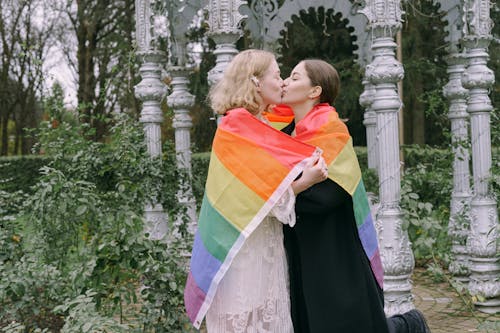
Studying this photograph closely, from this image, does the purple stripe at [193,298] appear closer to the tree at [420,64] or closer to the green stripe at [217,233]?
the green stripe at [217,233]

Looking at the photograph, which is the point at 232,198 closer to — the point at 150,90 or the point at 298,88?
the point at 298,88

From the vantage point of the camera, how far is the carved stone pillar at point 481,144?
18.4 ft

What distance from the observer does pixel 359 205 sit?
3.13 meters

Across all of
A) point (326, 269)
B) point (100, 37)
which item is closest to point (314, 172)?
point (326, 269)

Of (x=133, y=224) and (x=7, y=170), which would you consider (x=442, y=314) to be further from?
(x=7, y=170)

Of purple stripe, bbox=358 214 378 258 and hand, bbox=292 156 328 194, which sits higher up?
hand, bbox=292 156 328 194

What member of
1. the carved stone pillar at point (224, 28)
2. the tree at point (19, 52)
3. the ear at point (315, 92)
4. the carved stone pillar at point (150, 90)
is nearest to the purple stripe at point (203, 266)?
the ear at point (315, 92)

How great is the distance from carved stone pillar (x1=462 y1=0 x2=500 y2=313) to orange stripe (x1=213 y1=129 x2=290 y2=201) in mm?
3240

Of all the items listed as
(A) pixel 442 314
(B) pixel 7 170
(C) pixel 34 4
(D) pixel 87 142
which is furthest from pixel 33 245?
(C) pixel 34 4

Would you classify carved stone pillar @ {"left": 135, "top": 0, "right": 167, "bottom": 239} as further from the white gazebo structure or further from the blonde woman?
the blonde woman

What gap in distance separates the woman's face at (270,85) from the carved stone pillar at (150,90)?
2573 mm

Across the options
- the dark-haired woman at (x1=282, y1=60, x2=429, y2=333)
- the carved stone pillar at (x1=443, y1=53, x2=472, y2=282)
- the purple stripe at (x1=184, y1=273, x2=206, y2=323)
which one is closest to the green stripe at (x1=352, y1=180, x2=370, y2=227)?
the dark-haired woman at (x1=282, y1=60, x2=429, y2=333)

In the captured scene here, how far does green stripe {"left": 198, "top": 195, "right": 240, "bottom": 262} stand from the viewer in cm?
295

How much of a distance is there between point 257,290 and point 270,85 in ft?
3.02
